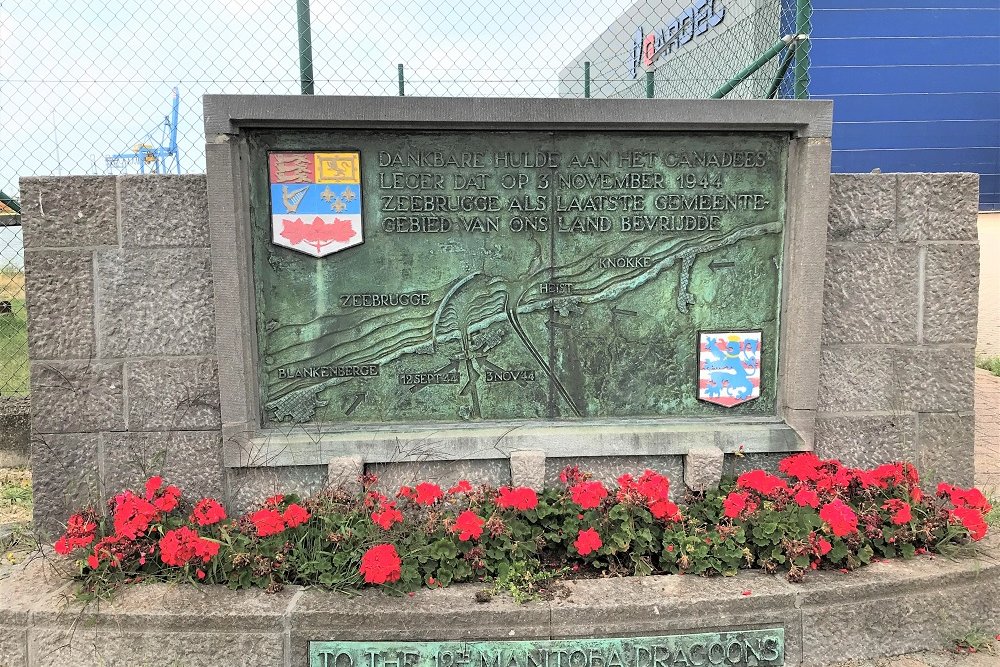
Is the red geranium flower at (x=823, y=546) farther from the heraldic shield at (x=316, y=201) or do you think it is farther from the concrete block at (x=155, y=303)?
the concrete block at (x=155, y=303)

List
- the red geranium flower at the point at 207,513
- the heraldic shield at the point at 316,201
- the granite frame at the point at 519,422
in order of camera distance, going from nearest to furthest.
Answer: the red geranium flower at the point at 207,513, the granite frame at the point at 519,422, the heraldic shield at the point at 316,201

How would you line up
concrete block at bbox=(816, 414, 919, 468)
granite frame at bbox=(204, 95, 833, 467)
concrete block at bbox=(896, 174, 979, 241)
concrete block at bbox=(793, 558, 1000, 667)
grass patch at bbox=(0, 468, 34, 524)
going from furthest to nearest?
grass patch at bbox=(0, 468, 34, 524) < concrete block at bbox=(816, 414, 919, 468) < concrete block at bbox=(896, 174, 979, 241) < granite frame at bbox=(204, 95, 833, 467) < concrete block at bbox=(793, 558, 1000, 667)

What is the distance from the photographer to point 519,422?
3418mm

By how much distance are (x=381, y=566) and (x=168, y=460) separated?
1352 millimetres

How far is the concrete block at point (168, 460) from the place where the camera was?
129 inches

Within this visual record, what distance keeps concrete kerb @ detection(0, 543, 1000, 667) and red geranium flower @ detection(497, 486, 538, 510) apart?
1.24 ft

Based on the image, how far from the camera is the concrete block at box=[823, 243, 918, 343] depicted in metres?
3.45

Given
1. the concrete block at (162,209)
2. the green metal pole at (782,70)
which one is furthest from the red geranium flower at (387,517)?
the green metal pole at (782,70)

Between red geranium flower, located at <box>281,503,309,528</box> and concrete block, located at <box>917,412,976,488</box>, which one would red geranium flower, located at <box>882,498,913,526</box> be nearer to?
concrete block, located at <box>917,412,976,488</box>

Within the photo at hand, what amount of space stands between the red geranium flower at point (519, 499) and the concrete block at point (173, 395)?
1.44 m

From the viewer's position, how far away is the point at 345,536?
286 cm

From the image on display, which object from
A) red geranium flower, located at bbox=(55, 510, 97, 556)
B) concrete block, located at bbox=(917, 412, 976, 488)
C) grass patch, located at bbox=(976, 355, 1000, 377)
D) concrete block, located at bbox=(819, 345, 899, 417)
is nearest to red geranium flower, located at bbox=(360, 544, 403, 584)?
red geranium flower, located at bbox=(55, 510, 97, 556)

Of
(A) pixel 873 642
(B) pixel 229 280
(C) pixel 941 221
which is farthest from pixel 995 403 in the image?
(B) pixel 229 280

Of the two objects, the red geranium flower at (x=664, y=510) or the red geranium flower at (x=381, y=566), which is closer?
the red geranium flower at (x=381, y=566)
